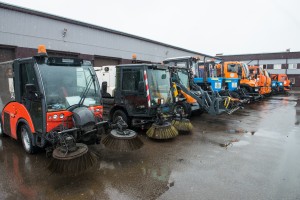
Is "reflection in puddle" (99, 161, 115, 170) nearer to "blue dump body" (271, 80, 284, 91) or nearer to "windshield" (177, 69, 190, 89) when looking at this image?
"windshield" (177, 69, 190, 89)

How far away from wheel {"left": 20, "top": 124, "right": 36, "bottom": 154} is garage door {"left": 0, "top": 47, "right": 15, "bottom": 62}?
22.4ft

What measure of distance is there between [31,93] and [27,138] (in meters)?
1.21

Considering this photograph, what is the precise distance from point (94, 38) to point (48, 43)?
126 inches

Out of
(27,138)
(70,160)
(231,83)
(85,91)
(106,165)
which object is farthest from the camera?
(231,83)

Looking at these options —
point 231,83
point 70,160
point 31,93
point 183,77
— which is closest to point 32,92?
point 31,93

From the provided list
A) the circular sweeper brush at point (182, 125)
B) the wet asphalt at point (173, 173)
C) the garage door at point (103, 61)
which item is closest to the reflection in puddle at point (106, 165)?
the wet asphalt at point (173, 173)

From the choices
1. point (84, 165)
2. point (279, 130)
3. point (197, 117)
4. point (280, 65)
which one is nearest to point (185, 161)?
point (84, 165)

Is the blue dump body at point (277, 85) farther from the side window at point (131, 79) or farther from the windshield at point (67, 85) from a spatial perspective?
the windshield at point (67, 85)

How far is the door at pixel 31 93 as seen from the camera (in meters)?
3.82

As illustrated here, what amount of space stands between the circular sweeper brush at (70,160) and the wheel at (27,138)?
4.42 ft

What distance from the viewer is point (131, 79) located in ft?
20.7

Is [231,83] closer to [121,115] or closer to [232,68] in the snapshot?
[232,68]

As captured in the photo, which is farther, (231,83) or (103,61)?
(103,61)

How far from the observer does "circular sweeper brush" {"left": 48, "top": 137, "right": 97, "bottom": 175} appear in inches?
124
